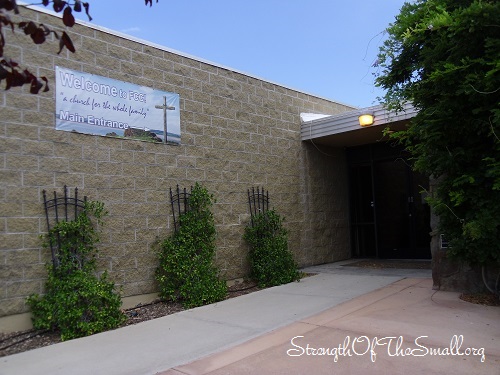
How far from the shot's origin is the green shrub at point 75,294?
512cm

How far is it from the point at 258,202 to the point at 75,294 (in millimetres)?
4142

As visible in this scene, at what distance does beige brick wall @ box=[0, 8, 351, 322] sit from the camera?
5.42 meters

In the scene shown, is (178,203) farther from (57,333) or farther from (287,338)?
(287,338)

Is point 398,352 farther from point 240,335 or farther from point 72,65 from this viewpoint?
point 72,65

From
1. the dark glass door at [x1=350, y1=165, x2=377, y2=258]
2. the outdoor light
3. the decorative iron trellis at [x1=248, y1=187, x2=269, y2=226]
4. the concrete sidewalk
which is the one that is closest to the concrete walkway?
the concrete sidewalk

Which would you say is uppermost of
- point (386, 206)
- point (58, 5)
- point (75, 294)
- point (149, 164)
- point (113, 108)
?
point (113, 108)

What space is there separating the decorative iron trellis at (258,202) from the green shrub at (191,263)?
56.6 inches

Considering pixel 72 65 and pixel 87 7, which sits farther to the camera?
pixel 72 65

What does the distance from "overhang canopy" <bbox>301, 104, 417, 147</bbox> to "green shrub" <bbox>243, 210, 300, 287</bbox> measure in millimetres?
2381

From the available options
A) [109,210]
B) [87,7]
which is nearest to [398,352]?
[87,7]

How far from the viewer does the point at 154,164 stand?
6859mm

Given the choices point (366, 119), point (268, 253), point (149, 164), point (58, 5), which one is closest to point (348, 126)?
point (366, 119)

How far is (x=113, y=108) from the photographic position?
6.45 m

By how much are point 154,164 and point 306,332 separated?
356 cm
